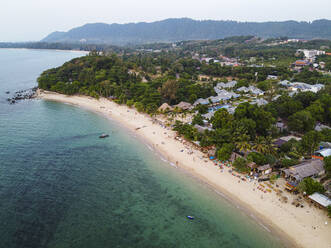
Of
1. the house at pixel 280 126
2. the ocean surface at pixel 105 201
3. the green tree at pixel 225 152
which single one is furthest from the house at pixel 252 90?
the ocean surface at pixel 105 201

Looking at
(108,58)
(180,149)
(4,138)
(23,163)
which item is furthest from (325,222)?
(108,58)

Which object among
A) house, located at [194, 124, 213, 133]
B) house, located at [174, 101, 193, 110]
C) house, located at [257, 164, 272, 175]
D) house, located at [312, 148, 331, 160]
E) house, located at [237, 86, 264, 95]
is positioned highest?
house, located at [237, 86, 264, 95]

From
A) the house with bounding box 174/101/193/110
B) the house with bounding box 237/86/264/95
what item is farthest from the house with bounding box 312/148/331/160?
the house with bounding box 237/86/264/95

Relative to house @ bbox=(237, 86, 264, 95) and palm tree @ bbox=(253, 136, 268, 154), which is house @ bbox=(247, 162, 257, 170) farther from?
house @ bbox=(237, 86, 264, 95)

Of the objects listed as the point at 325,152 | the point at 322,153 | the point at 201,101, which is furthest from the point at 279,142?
the point at 201,101

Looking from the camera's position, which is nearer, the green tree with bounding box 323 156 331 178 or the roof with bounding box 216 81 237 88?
the green tree with bounding box 323 156 331 178

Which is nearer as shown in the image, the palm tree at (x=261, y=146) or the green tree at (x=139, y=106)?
the palm tree at (x=261, y=146)

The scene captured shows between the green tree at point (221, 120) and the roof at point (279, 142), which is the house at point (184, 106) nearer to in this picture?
the green tree at point (221, 120)

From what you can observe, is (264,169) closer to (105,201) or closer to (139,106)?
(105,201)
